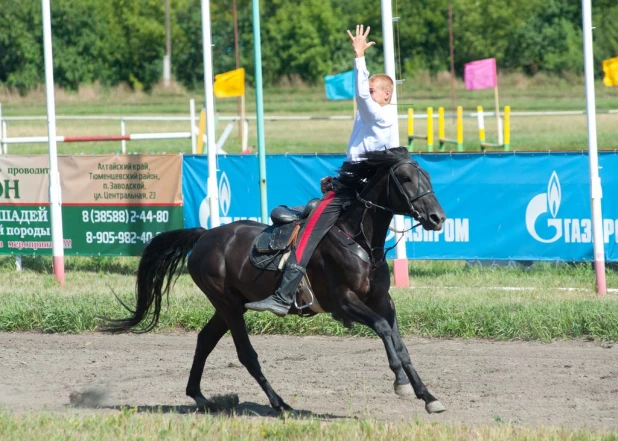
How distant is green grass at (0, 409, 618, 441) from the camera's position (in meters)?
6.52

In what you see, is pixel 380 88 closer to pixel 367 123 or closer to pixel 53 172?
pixel 367 123

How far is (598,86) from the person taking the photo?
47406 millimetres

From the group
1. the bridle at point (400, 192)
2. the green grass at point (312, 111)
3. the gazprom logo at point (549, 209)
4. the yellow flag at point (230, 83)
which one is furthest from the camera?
the green grass at point (312, 111)

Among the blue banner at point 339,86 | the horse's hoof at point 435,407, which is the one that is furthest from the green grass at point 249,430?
the blue banner at point 339,86

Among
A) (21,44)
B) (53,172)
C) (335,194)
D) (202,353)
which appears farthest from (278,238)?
(21,44)

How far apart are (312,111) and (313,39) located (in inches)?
458

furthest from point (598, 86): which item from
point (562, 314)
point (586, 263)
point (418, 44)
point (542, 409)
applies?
point (542, 409)

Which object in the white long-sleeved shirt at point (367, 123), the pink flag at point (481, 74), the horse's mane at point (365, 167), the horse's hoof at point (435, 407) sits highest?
the pink flag at point (481, 74)

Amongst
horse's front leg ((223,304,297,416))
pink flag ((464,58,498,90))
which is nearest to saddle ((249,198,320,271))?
horse's front leg ((223,304,297,416))

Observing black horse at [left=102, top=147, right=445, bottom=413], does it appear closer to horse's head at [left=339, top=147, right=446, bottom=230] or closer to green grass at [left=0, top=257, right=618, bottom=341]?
horse's head at [left=339, top=147, right=446, bottom=230]

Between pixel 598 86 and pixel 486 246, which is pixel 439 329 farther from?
pixel 598 86

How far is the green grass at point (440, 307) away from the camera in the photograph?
10469mm

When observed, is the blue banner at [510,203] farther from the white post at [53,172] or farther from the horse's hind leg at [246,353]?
the horse's hind leg at [246,353]

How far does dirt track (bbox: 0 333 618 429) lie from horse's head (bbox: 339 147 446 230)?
151 centimetres
